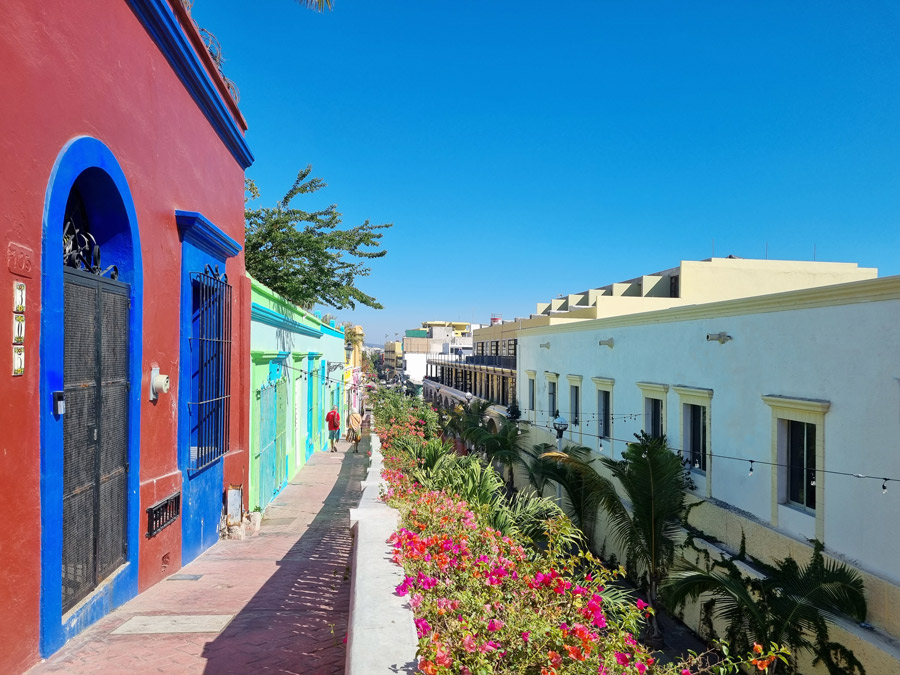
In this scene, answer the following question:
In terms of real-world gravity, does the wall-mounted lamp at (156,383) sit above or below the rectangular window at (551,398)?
above

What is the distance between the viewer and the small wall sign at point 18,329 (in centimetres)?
329

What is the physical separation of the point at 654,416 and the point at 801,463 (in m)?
4.55

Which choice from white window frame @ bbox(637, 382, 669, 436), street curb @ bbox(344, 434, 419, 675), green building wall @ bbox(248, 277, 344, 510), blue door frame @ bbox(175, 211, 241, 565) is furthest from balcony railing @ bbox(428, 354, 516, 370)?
street curb @ bbox(344, 434, 419, 675)

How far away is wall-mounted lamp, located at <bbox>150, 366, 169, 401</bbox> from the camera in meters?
5.46

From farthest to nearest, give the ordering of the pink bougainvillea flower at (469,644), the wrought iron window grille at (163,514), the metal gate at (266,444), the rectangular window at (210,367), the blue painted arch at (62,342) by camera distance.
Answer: the metal gate at (266,444)
the rectangular window at (210,367)
the wrought iron window grille at (163,514)
the blue painted arch at (62,342)
the pink bougainvillea flower at (469,644)

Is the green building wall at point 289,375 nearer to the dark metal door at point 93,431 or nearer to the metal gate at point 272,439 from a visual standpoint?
the metal gate at point 272,439

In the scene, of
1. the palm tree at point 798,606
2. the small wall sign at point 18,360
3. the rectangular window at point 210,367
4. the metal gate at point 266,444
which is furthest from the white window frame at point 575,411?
the small wall sign at point 18,360

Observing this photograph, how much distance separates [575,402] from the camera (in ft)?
59.7

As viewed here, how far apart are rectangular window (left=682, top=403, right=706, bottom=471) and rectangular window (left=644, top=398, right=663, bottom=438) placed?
1133 millimetres

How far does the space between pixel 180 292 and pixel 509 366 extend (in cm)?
2468

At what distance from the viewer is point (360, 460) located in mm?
15930

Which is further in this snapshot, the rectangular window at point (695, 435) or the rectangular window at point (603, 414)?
the rectangular window at point (603, 414)

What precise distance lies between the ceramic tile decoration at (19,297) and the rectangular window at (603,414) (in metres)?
14.2

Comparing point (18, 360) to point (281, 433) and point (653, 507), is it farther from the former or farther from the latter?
point (653, 507)
